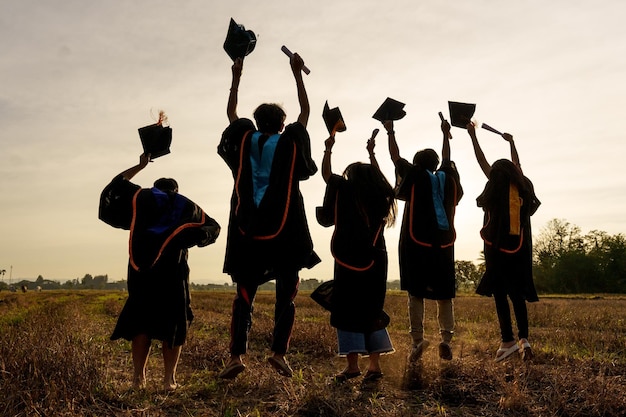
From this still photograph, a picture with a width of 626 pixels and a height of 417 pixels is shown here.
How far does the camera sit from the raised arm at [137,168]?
476 centimetres

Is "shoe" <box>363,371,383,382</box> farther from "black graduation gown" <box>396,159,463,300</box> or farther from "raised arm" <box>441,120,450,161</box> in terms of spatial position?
"raised arm" <box>441,120,450,161</box>

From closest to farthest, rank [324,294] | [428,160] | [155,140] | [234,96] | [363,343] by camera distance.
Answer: [234,96] < [363,343] < [155,140] < [324,294] < [428,160]

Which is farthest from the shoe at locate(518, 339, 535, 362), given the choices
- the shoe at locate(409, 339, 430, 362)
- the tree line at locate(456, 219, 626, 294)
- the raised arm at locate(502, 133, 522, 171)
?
the tree line at locate(456, 219, 626, 294)

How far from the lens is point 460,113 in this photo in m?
6.32

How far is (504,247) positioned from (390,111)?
2.18 m

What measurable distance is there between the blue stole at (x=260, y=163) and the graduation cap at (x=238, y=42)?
0.81 m

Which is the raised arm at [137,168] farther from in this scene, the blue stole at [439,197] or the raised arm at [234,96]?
the blue stole at [439,197]

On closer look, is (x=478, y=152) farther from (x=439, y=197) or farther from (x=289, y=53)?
(x=289, y=53)

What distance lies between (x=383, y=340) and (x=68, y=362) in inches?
114

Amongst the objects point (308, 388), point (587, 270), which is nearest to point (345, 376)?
point (308, 388)

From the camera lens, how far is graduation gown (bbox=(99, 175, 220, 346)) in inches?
180

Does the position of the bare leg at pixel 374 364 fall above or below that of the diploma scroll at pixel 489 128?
below

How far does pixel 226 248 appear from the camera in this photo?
4367 millimetres

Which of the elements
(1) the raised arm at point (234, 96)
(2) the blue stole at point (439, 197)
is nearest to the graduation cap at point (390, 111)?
(2) the blue stole at point (439, 197)
